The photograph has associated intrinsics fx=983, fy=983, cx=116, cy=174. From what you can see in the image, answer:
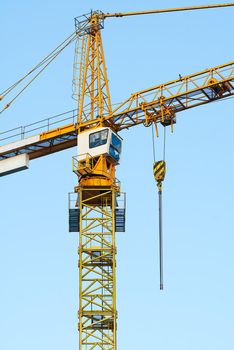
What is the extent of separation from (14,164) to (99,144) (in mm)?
6525

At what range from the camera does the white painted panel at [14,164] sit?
6238 cm

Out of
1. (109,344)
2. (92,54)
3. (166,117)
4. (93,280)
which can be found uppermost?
(92,54)

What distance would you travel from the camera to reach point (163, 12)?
6444 cm

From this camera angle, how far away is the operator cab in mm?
59031

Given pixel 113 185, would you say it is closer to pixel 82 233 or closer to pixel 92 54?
pixel 82 233

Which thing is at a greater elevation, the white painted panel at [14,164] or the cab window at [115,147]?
the cab window at [115,147]

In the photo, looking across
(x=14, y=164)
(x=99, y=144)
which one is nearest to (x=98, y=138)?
(x=99, y=144)

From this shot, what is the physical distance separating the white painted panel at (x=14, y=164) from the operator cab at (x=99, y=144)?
4.38 meters

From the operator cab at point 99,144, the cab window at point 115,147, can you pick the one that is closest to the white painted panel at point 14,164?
the operator cab at point 99,144

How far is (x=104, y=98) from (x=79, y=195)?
731cm

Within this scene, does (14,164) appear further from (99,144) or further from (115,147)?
(115,147)

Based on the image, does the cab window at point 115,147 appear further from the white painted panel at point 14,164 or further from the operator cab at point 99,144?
the white painted panel at point 14,164

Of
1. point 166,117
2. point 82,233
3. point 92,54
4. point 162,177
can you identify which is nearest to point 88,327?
point 82,233

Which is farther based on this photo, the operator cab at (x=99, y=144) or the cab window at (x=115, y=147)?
the cab window at (x=115, y=147)
